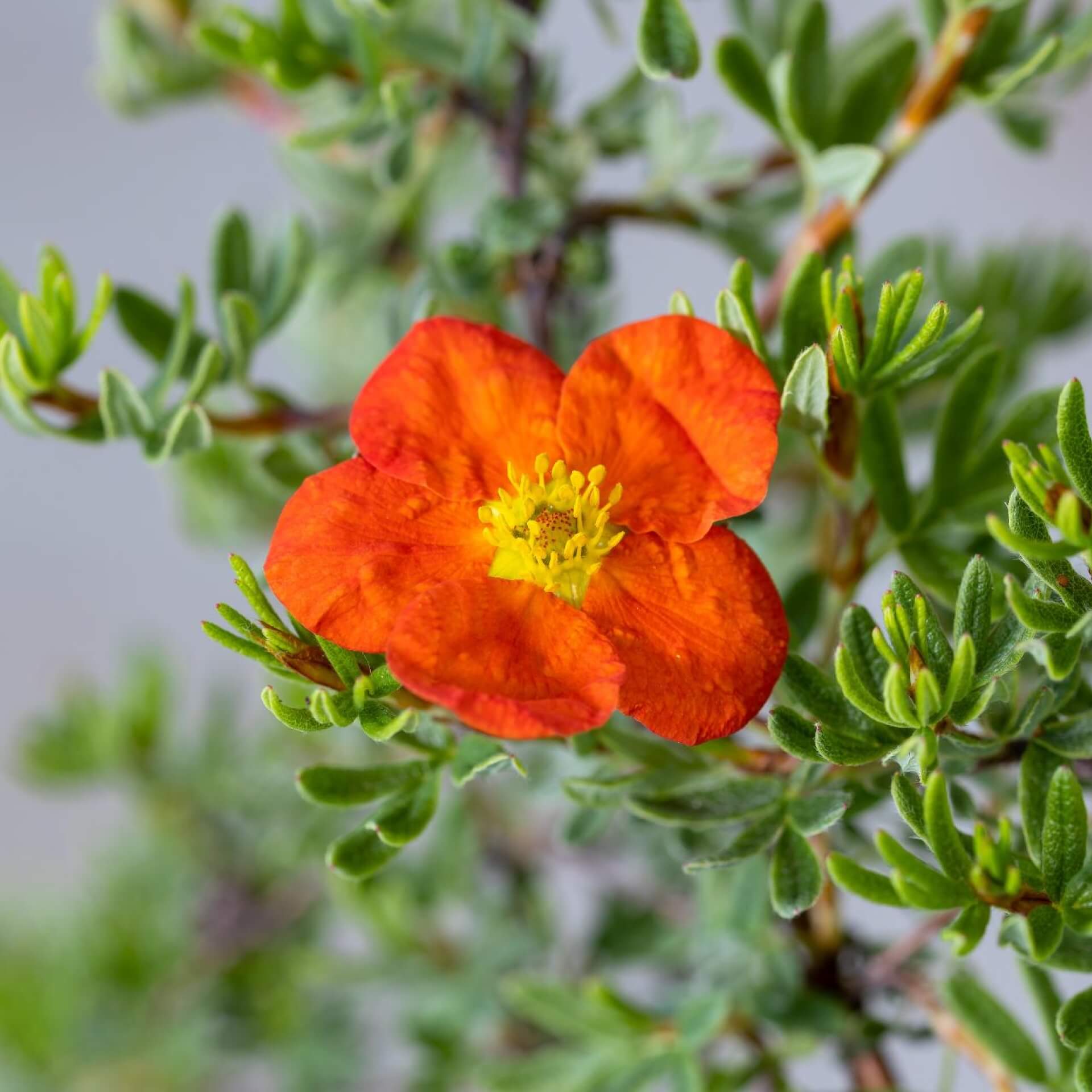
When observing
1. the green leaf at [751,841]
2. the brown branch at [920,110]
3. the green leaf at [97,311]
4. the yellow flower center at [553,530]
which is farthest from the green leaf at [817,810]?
the green leaf at [97,311]

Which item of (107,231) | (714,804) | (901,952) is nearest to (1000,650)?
(714,804)

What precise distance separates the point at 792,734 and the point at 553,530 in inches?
4.3

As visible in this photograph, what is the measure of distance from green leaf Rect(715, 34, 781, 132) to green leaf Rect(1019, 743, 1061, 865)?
328 millimetres

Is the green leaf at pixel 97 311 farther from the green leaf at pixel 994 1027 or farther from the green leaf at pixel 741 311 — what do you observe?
the green leaf at pixel 994 1027

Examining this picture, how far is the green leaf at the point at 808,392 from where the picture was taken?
1.36ft

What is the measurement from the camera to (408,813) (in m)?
0.45

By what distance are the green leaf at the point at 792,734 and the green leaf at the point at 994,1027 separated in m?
0.19

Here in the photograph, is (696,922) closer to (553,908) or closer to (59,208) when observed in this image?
(553,908)

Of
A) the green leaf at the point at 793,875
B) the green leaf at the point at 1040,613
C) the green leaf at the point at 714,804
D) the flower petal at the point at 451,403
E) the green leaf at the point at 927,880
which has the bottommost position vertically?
the green leaf at the point at 793,875

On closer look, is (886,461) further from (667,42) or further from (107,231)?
(107,231)

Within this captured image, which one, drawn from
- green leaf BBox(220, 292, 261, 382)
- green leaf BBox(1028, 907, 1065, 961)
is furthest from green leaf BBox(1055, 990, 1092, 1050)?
green leaf BBox(220, 292, 261, 382)

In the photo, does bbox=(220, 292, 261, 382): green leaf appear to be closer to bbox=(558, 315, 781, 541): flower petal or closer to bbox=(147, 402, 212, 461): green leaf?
bbox=(147, 402, 212, 461): green leaf

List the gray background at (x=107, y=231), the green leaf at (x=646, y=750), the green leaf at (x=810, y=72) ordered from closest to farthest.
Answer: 1. the green leaf at (x=646, y=750)
2. the green leaf at (x=810, y=72)
3. the gray background at (x=107, y=231)

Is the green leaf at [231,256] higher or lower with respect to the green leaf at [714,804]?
higher
